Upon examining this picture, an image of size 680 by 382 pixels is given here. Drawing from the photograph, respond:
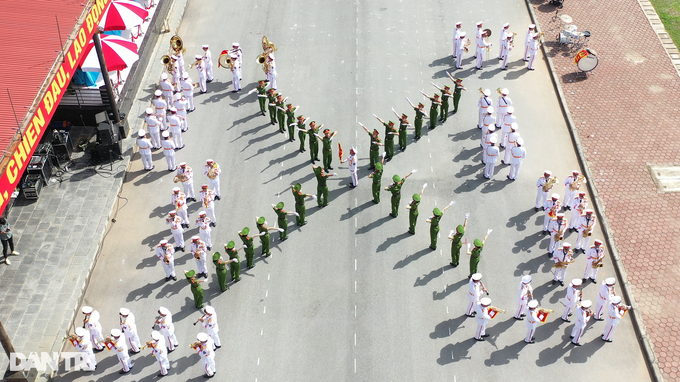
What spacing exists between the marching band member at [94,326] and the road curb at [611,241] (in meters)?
14.0

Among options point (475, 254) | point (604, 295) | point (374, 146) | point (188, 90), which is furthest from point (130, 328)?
point (604, 295)

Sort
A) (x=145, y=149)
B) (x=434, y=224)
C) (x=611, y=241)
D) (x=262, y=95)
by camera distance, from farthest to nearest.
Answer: (x=262, y=95)
(x=145, y=149)
(x=611, y=241)
(x=434, y=224)

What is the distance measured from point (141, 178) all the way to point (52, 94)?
5664 millimetres

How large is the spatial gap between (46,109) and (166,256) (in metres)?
4.94

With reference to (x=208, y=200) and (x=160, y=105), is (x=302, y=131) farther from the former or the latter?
(x=160, y=105)

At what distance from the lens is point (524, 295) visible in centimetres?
1930

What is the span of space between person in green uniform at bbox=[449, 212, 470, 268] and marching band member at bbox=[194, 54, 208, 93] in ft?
40.7

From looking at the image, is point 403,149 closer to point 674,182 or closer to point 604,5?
point 674,182

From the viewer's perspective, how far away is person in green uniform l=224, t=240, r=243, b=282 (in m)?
20.0

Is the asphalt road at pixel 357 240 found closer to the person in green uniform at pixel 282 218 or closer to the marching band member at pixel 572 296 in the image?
the person in green uniform at pixel 282 218

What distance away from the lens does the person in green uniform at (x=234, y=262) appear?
20.0 metres

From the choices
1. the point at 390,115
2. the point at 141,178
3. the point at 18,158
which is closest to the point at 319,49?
the point at 390,115

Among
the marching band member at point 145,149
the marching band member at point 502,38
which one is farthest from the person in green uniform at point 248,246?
the marching band member at point 502,38

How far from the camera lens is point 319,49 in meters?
31.2
